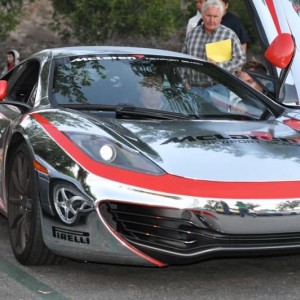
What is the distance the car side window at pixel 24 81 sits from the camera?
5.84m

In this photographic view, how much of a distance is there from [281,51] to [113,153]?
176cm

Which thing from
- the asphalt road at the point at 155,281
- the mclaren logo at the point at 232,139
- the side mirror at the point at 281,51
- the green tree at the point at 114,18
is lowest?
the green tree at the point at 114,18

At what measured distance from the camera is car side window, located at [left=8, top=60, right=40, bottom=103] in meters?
5.84

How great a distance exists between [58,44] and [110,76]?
2746 centimetres

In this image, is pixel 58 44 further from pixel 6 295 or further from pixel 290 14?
pixel 6 295

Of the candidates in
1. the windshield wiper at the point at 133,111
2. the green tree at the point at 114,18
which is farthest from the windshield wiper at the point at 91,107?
the green tree at the point at 114,18

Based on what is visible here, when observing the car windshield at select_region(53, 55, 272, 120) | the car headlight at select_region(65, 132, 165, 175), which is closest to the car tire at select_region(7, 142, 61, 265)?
the car headlight at select_region(65, 132, 165, 175)

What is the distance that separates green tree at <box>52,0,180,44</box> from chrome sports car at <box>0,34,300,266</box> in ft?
59.7

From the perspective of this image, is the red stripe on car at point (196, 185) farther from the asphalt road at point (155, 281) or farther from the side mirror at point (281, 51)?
the side mirror at point (281, 51)

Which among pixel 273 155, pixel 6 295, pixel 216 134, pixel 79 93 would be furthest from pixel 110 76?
pixel 6 295

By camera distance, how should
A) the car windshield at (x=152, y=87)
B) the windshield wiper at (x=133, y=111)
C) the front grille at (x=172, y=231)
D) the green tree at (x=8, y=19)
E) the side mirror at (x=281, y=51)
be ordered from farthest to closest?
the green tree at (x=8, y=19) < the side mirror at (x=281, y=51) < the car windshield at (x=152, y=87) < the windshield wiper at (x=133, y=111) < the front grille at (x=172, y=231)

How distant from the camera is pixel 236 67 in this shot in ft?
24.3

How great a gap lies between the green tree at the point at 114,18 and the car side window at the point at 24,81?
17388 mm

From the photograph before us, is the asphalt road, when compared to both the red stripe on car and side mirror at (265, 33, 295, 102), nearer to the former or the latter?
the red stripe on car
